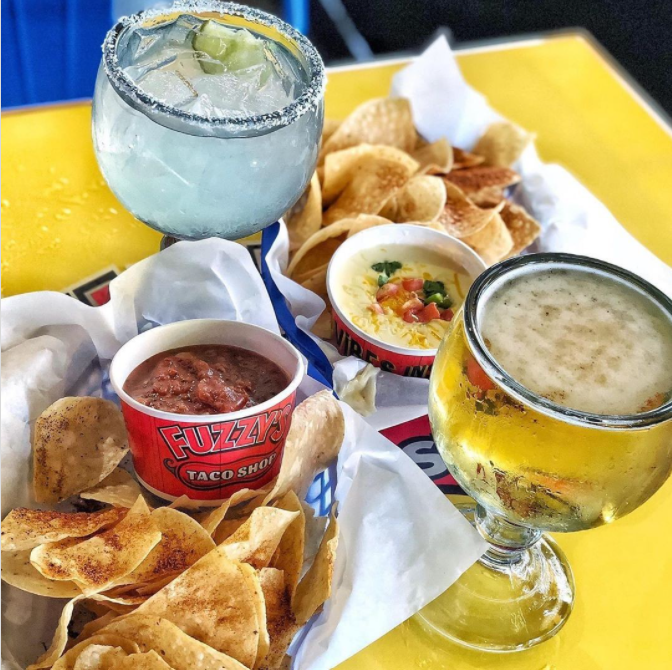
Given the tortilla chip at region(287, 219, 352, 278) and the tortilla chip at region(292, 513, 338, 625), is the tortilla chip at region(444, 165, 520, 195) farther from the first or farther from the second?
the tortilla chip at region(292, 513, 338, 625)

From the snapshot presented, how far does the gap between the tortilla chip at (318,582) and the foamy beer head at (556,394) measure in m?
0.15

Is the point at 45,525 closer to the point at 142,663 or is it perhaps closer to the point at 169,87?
the point at 142,663

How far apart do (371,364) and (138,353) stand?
1.00 ft

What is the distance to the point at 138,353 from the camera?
1.02 meters

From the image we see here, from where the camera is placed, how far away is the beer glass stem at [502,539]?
0.99 m

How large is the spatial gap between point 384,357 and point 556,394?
0.38 metres

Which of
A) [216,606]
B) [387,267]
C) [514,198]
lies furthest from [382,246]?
[216,606]

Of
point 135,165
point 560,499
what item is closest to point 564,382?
point 560,499

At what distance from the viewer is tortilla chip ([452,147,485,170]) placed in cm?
158

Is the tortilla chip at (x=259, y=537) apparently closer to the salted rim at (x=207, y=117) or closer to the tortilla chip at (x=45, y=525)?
the tortilla chip at (x=45, y=525)

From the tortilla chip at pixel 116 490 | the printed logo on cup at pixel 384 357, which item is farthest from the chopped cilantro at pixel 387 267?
the tortilla chip at pixel 116 490

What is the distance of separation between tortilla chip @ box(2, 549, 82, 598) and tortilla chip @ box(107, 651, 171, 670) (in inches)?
3.9

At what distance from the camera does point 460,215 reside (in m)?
1.44

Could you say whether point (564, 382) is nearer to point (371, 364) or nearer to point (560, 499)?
point (560, 499)
